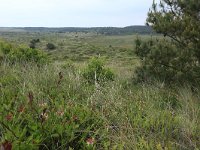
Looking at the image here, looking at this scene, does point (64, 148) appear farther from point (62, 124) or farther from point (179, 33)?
point (179, 33)

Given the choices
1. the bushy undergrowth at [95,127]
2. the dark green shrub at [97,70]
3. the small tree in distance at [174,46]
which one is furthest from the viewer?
the dark green shrub at [97,70]

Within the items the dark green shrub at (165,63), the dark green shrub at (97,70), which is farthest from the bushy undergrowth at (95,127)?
the dark green shrub at (97,70)

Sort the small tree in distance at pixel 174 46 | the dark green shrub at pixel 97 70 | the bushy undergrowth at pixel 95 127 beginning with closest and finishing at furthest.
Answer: the bushy undergrowth at pixel 95 127 → the small tree in distance at pixel 174 46 → the dark green shrub at pixel 97 70

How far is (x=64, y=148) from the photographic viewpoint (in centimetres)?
359

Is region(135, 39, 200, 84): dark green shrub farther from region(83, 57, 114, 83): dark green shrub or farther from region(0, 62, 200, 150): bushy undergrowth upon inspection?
region(0, 62, 200, 150): bushy undergrowth

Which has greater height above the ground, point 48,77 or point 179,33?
point 179,33

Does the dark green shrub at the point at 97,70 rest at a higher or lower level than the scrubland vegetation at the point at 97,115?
lower

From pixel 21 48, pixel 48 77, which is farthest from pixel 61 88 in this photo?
pixel 21 48

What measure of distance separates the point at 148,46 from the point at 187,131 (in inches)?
189

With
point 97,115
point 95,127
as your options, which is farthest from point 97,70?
point 95,127

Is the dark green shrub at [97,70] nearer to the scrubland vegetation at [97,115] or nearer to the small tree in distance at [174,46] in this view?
the small tree in distance at [174,46]

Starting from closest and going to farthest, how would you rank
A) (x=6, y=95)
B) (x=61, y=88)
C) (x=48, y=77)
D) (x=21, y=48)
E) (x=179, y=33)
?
(x=6, y=95) → (x=61, y=88) → (x=48, y=77) → (x=179, y=33) → (x=21, y=48)

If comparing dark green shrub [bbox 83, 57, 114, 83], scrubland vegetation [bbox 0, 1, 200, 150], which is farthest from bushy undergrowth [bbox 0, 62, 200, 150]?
dark green shrub [bbox 83, 57, 114, 83]

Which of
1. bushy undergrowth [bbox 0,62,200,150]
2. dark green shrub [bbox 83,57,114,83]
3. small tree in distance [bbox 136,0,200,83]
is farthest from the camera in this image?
dark green shrub [bbox 83,57,114,83]
